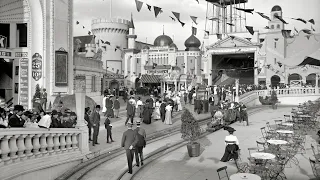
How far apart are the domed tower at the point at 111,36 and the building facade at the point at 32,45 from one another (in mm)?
40716

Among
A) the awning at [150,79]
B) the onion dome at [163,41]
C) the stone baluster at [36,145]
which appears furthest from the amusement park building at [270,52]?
the stone baluster at [36,145]

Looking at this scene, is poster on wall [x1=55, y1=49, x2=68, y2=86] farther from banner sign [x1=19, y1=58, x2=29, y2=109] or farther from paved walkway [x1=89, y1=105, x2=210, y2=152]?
paved walkway [x1=89, y1=105, x2=210, y2=152]

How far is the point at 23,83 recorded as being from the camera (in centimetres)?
2056

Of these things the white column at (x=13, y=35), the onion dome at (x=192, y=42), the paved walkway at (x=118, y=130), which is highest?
the onion dome at (x=192, y=42)

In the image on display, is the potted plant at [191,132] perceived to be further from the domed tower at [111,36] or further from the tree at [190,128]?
the domed tower at [111,36]

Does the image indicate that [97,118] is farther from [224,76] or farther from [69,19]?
[224,76]

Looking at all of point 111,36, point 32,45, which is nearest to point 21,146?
point 32,45

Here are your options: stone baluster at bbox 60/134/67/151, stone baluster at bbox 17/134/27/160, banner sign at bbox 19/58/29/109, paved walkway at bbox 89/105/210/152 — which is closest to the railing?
banner sign at bbox 19/58/29/109

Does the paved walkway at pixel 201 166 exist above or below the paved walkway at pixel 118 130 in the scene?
below

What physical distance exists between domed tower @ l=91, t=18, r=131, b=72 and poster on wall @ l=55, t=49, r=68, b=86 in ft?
132

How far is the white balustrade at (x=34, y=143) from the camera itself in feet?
24.7

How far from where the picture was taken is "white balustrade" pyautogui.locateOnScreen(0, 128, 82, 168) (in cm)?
754

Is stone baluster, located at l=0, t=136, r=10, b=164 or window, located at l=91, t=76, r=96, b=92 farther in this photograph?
window, located at l=91, t=76, r=96, b=92

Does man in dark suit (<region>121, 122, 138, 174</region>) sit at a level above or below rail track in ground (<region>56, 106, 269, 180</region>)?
above
